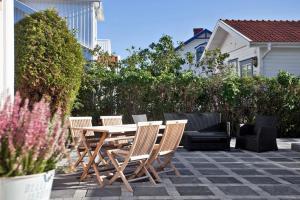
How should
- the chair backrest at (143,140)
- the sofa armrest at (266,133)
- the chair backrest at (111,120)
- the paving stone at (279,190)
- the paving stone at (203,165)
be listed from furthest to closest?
the sofa armrest at (266,133) < the chair backrest at (111,120) < the paving stone at (203,165) < the chair backrest at (143,140) < the paving stone at (279,190)

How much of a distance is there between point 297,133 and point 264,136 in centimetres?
372

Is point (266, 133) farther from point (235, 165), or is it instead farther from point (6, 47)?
point (6, 47)

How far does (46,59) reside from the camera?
29.4 ft

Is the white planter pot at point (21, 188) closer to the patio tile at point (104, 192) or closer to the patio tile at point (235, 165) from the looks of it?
the patio tile at point (104, 192)

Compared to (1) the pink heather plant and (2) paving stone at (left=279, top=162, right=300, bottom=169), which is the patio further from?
(1) the pink heather plant

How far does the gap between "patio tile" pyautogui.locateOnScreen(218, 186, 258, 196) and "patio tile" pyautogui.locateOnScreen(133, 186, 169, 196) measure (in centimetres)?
79

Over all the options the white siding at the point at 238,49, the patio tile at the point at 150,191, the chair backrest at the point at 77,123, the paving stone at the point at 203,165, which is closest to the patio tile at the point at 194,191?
the patio tile at the point at 150,191

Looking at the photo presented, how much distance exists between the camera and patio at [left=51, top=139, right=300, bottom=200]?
563 centimetres

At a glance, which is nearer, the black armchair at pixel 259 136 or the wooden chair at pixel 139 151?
the wooden chair at pixel 139 151

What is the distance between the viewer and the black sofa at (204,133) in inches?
401

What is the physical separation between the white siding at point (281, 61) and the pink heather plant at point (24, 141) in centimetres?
1321

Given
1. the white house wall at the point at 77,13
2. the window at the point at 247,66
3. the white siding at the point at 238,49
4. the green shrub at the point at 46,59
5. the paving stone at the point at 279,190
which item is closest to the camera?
the paving stone at the point at 279,190

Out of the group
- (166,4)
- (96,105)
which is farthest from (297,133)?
(166,4)

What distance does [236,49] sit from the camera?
18.2 meters
